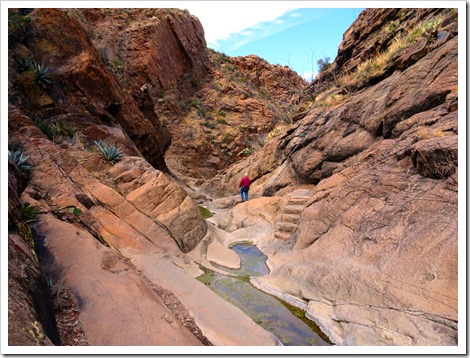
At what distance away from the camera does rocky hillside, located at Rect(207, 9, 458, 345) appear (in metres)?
4.91

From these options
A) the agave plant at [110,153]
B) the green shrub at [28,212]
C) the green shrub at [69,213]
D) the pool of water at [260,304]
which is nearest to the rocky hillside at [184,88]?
the agave plant at [110,153]

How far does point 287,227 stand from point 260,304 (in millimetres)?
3859

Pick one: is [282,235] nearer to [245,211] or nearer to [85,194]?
[245,211]

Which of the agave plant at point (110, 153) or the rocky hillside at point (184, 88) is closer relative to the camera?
the agave plant at point (110, 153)

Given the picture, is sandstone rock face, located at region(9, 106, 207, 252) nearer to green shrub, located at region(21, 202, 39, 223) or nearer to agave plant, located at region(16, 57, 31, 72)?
green shrub, located at region(21, 202, 39, 223)

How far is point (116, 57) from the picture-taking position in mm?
29578

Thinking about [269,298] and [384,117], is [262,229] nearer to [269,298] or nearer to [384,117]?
[269,298]

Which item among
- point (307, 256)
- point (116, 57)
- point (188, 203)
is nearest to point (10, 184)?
point (188, 203)

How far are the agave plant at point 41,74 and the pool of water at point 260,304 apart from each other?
8.45 meters

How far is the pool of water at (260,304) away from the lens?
543 centimetres

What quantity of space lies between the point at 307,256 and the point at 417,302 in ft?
10.3

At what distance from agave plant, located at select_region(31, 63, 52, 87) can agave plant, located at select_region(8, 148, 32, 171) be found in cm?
407

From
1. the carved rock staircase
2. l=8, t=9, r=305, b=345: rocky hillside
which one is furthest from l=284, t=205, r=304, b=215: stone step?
l=8, t=9, r=305, b=345: rocky hillside

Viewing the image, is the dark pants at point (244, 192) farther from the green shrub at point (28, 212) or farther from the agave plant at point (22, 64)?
the green shrub at point (28, 212)
